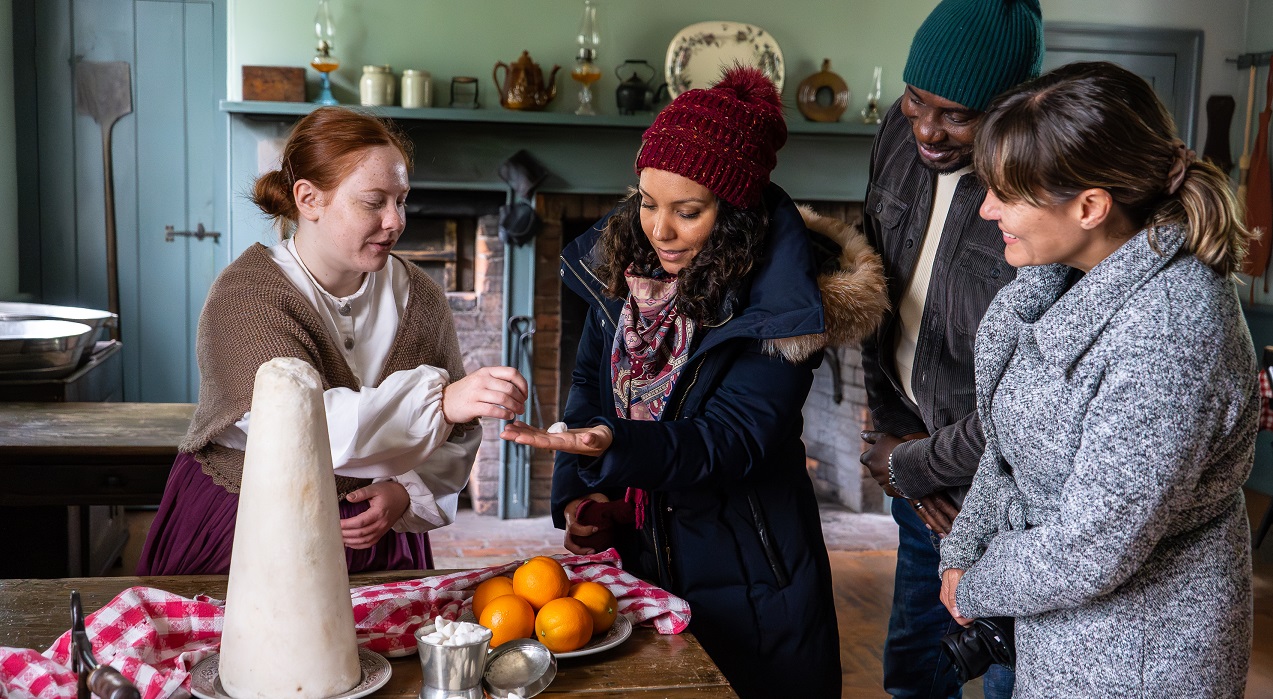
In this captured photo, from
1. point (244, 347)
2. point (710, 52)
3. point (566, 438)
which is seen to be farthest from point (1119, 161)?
point (710, 52)

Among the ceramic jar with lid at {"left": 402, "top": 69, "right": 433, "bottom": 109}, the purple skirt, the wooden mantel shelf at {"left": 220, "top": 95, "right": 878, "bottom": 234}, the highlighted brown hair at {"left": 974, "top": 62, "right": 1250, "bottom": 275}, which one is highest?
the ceramic jar with lid at {"left": 402, "top": 69, "right": 433, "bottom": 109}

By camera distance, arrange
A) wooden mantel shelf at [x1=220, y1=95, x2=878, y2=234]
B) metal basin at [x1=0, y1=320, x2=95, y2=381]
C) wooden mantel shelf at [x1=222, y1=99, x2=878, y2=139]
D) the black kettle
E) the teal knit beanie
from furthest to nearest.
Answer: the black kettle → wooden mantel shelf at [x1=220, y1=95, x2=878, y2=234] → wooden mantel shelf at [x1=222, y1=99, x2=878, y2=139] → metal basin at [x1=0, y1=320, x2=95, y2=381] → the teal knit beanie

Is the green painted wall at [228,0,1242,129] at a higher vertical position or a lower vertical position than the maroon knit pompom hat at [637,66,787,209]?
higher

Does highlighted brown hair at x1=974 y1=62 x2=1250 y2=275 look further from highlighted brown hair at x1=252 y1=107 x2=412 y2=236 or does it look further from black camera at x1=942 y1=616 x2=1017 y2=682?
highlighted brown hair at x1=252 y1=107 x2=412 y2=236

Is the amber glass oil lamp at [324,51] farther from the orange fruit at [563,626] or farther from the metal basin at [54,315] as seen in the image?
the orange fruit at [563,626]

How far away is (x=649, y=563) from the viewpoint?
1.65m

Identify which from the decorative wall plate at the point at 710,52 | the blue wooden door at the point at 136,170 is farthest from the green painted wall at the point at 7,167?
the decorative wall plate at the point at 710,52

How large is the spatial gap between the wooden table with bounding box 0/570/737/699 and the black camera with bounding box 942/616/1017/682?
1.07 feet

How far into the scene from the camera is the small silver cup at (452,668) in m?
1.06

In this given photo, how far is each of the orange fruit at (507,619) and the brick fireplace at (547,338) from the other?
3.09m

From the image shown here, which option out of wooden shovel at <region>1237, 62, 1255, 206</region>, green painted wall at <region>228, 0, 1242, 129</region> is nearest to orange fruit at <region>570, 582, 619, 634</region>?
green painted wall at <region>228, 0, 1242, 129</region>

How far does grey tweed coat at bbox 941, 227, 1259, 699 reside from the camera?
1062mm

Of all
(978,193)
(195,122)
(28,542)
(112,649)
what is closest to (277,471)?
(112,649)

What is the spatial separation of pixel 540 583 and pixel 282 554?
1.15ft
